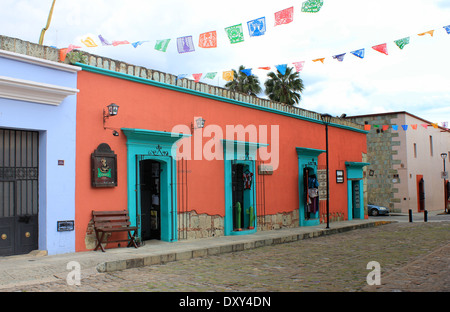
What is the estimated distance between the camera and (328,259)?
29.1 ft

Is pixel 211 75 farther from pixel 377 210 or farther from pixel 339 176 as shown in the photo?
pixel 377 210

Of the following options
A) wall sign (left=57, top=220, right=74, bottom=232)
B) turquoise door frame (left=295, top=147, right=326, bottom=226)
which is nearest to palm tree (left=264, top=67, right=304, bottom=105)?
turquoise door frame (left=295, top=147, right=326, bottom=226)

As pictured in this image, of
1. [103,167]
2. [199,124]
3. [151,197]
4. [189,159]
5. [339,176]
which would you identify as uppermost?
[199,124]

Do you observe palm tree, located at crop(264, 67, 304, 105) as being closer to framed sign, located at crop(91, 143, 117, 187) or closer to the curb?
the curb

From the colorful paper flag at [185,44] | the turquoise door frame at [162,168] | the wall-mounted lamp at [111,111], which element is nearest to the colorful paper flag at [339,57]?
the colorful paper flag at [185,44]

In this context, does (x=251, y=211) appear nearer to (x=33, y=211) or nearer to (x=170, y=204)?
(x=170, y=204)

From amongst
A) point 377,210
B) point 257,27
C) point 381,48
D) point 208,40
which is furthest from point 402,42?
point 377,210

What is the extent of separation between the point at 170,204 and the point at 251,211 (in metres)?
3.40

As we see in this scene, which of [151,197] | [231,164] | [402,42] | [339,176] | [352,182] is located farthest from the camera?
[352,182]

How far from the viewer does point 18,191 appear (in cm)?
854

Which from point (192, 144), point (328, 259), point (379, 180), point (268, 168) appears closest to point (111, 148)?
point (192, 144)

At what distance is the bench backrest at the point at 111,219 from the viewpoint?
934 centimetres

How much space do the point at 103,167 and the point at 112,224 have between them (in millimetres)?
1303

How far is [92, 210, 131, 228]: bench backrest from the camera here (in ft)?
30.7
